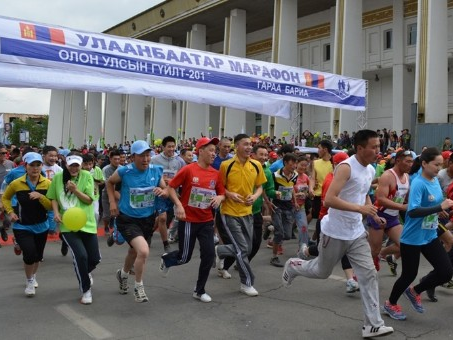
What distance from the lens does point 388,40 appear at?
1300 inches

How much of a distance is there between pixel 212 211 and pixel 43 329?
225 centimetres

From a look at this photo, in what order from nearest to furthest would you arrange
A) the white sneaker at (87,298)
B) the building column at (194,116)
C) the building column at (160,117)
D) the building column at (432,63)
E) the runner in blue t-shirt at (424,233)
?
the runner in blue t-shirt at (424,233) → the white sneaker at (87,298) → the building column at (432,63) → the building column at (194,116) → the building column at (160,117)

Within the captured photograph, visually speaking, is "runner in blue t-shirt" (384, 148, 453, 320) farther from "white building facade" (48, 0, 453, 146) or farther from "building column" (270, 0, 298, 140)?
"building column" (270, 0, 298, 140)

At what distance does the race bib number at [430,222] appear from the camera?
511 centimetres

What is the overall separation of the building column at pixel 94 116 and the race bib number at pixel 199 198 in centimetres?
4995

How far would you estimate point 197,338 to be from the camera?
470 centimetres

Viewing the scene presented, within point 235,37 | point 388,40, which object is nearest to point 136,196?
point 388,40

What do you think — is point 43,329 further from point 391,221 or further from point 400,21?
point 400,21

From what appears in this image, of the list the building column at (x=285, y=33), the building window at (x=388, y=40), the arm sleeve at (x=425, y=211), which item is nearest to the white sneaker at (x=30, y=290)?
the arm sleeve at (x=425, y=211)

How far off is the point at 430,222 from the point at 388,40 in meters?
30.4

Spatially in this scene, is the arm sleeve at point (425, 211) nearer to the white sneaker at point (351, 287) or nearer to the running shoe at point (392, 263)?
the white sneaker at point (351, 287)

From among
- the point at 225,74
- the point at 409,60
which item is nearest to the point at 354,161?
the point at 225,74

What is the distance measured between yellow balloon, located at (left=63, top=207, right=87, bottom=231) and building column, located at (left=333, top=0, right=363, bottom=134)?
23.5m

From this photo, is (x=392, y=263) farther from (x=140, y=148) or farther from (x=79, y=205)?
(x=79, y=205)
